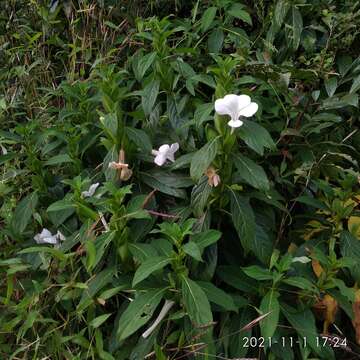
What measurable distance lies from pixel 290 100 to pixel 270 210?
0.53 meters

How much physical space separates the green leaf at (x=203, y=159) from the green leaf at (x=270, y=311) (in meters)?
0.44

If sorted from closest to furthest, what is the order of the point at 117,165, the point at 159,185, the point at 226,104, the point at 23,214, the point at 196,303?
the point at 196,303 < the point at 226,104 < the point at 117,165 < the point at 159,185 < the point at 23,214

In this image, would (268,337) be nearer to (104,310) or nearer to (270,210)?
(270,210)

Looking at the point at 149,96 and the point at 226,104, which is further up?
the point at 226,104

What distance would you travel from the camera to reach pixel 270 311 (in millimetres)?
1595

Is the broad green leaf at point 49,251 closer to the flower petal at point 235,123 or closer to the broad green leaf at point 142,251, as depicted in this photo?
the broad green leaf at point 142,251

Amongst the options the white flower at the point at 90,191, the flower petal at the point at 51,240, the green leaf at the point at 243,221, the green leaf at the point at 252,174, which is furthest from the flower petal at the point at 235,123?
the flower petal at the point at 51,240

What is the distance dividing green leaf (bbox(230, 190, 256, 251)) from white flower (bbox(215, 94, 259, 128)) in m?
0.26

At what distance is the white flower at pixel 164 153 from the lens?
1945 millimetres

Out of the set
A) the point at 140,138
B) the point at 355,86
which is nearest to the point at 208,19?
the point at 355,86

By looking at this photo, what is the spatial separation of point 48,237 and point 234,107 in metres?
0.92

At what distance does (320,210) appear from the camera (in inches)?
79.0

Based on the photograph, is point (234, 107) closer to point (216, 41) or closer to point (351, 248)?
point (351, 248)

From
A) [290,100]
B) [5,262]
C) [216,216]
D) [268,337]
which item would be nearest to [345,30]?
[290,100]
